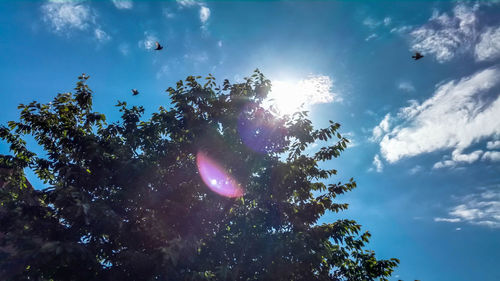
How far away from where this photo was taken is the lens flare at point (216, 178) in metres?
9.89

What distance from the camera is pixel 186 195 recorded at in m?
9.62

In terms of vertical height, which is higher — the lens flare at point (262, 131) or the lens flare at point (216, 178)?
the lens flare at point (262, 131)

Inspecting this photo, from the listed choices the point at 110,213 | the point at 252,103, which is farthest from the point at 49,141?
the point at 252,103

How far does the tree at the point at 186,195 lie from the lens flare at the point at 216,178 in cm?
5

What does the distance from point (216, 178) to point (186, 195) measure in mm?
1316

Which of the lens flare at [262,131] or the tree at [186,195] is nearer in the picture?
the tree at [186,195]

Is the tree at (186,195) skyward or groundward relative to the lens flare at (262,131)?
groundward

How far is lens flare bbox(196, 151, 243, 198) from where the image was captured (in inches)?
389

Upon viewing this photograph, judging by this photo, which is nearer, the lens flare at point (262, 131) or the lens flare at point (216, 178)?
the lens flare at point (216, 178)

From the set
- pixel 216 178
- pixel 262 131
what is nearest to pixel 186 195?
pixel 216 178

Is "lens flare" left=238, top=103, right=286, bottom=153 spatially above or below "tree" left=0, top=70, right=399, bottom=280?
above

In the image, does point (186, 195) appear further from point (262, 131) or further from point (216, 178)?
point (262, 131)

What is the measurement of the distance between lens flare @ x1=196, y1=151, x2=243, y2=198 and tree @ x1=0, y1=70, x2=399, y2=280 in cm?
5

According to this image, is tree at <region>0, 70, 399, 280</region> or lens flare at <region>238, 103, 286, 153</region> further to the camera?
lens flare at <region>238, 103, 286, 153</region>
